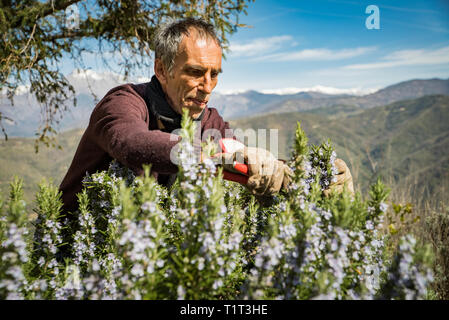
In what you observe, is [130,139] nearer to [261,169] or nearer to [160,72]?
[261,169]

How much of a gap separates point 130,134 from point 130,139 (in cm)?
5

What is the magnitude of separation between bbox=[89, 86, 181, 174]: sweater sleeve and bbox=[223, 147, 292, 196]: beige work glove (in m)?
0.42

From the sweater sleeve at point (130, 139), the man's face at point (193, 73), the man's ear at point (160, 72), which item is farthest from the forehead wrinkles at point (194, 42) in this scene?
the sweater sleeve at point (130, 139)

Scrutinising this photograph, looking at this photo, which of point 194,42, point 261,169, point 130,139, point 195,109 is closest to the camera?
point 130,139

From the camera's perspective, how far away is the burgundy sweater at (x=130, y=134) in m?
1.85

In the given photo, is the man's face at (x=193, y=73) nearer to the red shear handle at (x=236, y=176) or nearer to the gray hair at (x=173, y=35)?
the gray hair at (x=173, y=35)

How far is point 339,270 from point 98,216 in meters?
1.69

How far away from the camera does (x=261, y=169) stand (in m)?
2.00

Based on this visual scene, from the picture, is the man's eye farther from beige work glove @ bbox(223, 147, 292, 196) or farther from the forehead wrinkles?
beige work glove @ bbox(223, 147, 292, 196)

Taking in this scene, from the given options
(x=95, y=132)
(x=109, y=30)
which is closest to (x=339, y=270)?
(x=95, y=132)

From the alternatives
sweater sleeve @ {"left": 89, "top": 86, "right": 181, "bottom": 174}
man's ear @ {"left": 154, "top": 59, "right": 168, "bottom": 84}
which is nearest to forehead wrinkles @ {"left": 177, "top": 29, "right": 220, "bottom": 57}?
man's ear @ {"left": 154, "top": 59, "right": 168, "bottom": 84}

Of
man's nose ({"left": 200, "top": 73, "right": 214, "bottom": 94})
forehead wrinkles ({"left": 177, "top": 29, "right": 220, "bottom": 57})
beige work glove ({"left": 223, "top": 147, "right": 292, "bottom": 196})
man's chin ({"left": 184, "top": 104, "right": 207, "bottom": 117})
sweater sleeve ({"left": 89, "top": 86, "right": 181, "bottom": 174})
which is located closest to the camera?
sweater sleeve ({"left": 89, "top": 86, "right": 181, "bottom": 174})

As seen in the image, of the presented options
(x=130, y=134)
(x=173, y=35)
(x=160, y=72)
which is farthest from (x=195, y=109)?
(x=130, y=134)

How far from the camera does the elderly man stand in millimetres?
2004
